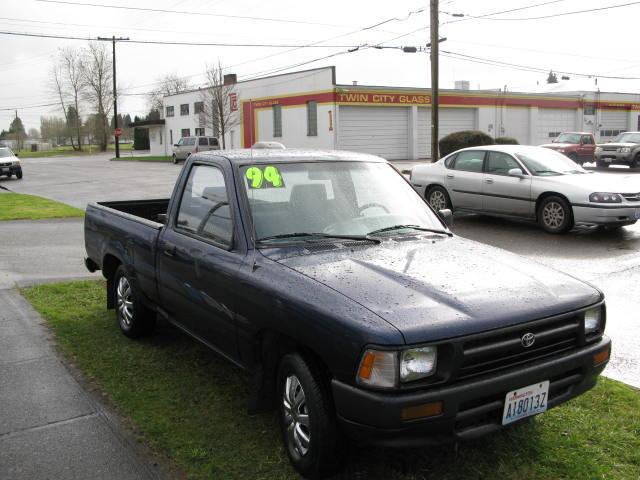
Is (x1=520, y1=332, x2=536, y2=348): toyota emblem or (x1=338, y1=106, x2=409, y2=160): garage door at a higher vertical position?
(x1=338, y1=106, x2=409, y2=160): garage door

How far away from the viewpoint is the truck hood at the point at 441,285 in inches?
114

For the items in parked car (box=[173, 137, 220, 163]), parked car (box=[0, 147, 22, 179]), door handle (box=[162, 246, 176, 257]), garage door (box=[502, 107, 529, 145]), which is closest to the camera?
door handle (box=[162, 246, 176, 257])

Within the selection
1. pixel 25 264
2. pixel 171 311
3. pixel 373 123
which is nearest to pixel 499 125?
pixel 373 123

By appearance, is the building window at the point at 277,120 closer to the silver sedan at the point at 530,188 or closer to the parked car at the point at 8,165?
the parked car at the point at 8,165

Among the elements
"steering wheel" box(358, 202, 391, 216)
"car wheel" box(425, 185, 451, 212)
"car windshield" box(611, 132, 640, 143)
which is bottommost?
"car wheel" box(425, 185, 451, 212)

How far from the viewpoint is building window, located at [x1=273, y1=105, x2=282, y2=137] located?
147 feet

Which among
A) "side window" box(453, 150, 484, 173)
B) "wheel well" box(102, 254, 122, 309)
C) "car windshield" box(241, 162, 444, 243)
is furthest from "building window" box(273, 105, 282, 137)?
"car windshield" box(241, 162, 444, 243)

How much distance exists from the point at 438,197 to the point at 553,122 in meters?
42.3

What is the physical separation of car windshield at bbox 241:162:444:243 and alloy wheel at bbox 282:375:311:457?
95 cm

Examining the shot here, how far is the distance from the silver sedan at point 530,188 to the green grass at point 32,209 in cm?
867

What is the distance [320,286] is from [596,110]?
5653 centimetres

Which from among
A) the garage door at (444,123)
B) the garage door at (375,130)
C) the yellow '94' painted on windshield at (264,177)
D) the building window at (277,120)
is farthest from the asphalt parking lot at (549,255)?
the building window at (277,120)

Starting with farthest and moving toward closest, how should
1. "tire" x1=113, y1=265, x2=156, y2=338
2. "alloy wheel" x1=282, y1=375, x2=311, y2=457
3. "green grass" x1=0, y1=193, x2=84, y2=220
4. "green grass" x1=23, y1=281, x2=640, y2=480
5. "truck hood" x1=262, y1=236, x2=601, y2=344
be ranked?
"green grass" x1=0, y1=193, x2=84, y2=220, "tire" x1=113, y1=265, x2=156, y2=338, "green grass" x1=23, y1=281, x2=640, y2=480, "alloy wheel" x1=282, y1=375, x2=311, y2=457, "truck hood" x1=262, y1=236, x2=601, y2=344

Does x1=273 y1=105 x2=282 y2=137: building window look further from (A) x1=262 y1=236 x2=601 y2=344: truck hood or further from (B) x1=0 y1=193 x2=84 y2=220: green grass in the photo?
(A) x1=262 y1=236 x2=601 y2=344: truck hood
